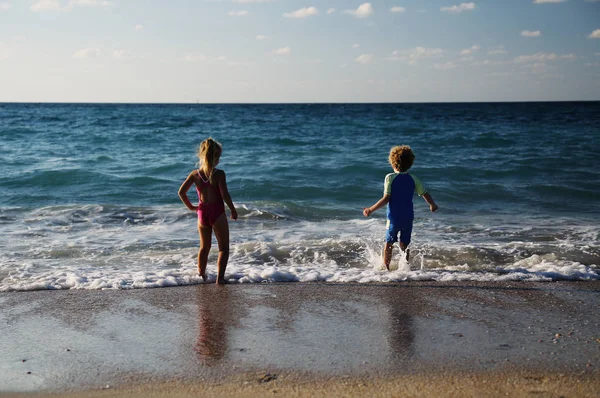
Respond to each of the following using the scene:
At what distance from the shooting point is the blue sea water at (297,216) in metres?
6.50

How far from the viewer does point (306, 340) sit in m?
4.23

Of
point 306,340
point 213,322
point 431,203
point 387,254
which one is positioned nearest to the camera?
point 306,340

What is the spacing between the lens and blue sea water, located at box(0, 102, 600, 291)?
6500 millimetres

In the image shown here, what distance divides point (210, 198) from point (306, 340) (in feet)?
7.40

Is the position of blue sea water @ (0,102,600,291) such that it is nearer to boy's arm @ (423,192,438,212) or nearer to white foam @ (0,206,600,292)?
white foam @ (0,206,600,292)

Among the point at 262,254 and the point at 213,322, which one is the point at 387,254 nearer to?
the point at 262,254

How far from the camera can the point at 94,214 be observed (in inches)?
419

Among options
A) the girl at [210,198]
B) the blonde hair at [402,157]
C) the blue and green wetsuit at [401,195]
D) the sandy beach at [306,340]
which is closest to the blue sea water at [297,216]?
the girl at [210,198]

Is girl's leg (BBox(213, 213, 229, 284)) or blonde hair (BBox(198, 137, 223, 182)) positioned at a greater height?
blonde hair (BBox(198, 137, 223, 182))

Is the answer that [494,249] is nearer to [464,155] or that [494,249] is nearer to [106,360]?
[106,360]

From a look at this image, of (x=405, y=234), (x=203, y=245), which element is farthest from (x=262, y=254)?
(x=405, y=234)

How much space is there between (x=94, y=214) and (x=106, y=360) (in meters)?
7.21

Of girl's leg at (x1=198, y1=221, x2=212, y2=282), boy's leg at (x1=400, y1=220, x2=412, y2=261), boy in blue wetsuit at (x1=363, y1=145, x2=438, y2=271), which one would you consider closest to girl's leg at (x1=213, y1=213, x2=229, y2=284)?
girl's leg at (x1=198, y1=221, x2=212, y2=282)

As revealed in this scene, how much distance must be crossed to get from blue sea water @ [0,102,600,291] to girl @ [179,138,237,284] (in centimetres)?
29
